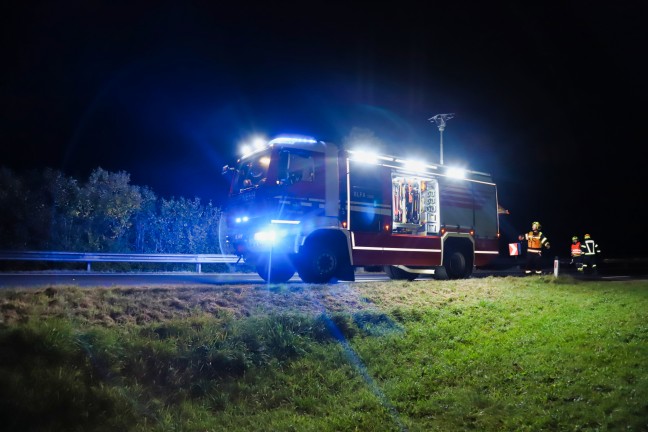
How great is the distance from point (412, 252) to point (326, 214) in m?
3.19

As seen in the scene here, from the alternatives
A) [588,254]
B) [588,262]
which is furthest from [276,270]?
[588,262]

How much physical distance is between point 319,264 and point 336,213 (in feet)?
3.81

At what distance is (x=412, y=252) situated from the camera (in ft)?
43.9

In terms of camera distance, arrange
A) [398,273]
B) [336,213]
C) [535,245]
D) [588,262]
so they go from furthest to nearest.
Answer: [588,262] → [535,245] → [398,273] → [336,213]

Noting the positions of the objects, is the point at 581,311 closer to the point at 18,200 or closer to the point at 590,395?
the point at 590,395

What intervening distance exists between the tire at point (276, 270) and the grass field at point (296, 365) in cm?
145

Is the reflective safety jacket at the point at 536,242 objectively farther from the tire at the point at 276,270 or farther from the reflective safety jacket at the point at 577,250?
the tire at the point at 276,270

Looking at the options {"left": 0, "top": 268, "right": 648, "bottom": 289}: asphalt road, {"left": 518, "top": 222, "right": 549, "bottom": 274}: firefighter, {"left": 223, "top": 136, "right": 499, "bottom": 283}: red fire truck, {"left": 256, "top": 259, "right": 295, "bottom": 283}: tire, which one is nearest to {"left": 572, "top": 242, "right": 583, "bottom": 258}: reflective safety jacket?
{"left": 518, "top": 222, "right": 549, "bottom": 274}: firefighter

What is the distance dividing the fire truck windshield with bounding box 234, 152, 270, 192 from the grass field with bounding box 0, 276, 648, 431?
2537 millimetres

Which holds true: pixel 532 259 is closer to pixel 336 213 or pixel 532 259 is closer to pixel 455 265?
pixel 455 265

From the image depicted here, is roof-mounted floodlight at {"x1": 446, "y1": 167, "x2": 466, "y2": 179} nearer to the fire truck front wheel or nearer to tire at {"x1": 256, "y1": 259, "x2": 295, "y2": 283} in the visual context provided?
the fire truck front wheel

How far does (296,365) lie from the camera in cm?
755

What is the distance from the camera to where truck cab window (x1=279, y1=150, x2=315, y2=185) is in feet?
35.6

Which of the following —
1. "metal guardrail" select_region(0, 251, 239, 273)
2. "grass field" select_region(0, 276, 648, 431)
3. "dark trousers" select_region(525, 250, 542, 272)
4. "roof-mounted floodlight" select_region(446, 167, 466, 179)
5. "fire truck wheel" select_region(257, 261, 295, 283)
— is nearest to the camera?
"grass field" select_region(0, 276, 648, 431)
